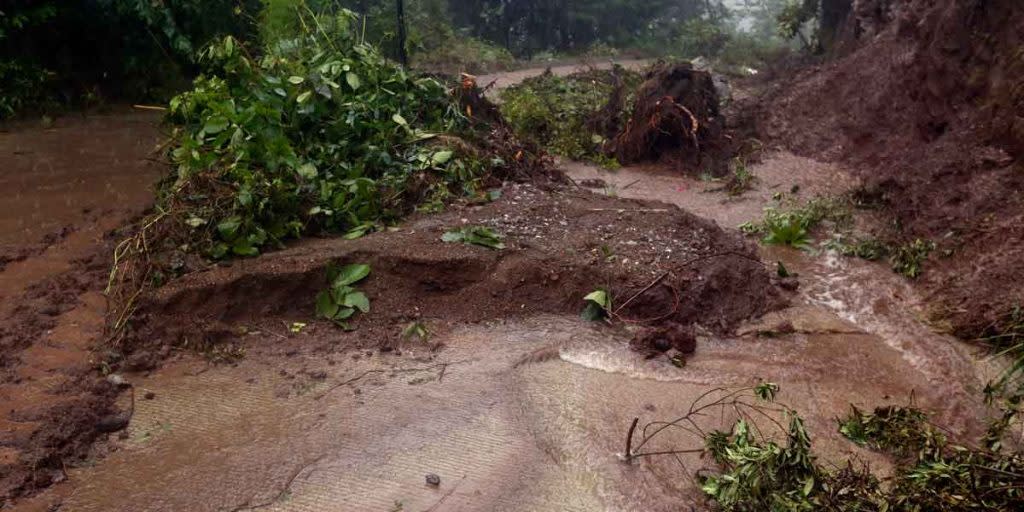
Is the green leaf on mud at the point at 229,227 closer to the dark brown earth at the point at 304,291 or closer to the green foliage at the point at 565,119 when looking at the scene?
the dark brown earth at the point at 304,291

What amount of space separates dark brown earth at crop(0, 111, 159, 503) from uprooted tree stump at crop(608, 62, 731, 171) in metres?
5.80

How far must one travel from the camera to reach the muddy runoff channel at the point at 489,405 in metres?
3.38

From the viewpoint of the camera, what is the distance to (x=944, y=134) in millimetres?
7203

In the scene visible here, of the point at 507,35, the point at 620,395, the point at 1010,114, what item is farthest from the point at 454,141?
the point at 507,35

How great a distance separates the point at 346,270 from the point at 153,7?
7329 millimetres

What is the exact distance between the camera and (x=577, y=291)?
5137 millimetres

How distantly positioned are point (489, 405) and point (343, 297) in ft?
4.56

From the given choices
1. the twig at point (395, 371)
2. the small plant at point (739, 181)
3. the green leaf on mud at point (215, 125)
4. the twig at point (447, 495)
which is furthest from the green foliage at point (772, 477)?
the small plant at point (739, 181)

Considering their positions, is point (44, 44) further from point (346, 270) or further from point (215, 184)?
point (346, 270)

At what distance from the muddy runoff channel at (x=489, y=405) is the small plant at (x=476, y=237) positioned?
0.22 meters

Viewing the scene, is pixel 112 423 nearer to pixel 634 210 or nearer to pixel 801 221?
pixel 634 210

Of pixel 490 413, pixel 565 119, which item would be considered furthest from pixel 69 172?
pixel 565 119

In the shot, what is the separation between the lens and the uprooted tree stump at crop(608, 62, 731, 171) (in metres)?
9.49

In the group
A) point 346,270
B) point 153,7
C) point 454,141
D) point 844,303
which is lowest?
point 844,303
